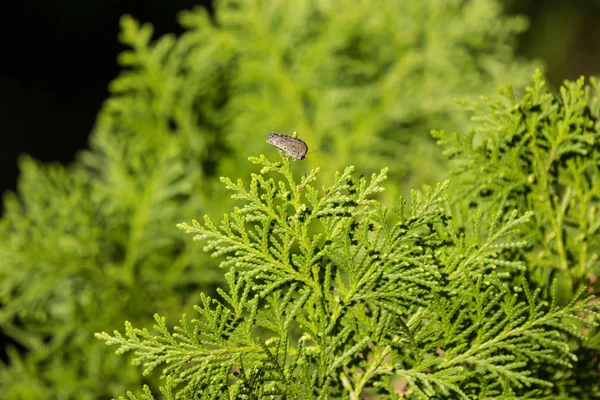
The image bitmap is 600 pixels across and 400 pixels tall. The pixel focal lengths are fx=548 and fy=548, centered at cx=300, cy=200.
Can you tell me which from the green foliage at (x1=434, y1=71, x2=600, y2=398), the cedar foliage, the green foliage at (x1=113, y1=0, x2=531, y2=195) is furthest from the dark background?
the green foliage at (x1=434, y1=71, x2=600, y2=398)

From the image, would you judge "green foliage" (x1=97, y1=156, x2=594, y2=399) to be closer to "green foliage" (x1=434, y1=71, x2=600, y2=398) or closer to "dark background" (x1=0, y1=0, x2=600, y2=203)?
"green foliage" (x1=434, y1=71, x2=600, y2=398)

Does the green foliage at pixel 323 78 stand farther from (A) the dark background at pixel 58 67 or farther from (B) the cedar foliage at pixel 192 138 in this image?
(A) the dark background at pixel 58 67

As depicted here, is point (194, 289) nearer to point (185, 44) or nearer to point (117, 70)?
point (185, 44)

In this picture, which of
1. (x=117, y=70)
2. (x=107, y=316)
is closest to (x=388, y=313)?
(x=107, y=316)

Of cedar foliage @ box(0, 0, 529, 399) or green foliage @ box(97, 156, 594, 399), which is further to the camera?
cedar foliage @ box(0, 0, 529, 399)

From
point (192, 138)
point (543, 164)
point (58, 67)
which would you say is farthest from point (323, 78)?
point (58, 67)

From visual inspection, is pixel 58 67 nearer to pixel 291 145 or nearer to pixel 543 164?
pixel 291 145

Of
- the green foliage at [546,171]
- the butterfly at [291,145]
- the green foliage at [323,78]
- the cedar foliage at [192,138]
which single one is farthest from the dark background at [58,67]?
the green foliage at [546,171]
